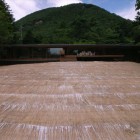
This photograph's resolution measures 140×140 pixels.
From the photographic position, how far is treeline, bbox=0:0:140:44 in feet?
54.6

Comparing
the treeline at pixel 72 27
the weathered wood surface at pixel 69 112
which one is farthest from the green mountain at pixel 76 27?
the weathered wood surface at pixel 69 112

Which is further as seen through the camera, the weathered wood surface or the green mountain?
the green mountain

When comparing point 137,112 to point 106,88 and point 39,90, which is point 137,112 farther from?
point 39,90

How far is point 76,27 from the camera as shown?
26188mm

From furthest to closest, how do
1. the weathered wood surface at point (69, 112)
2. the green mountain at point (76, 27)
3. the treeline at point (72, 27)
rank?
1. the green mountain at point (76, 27)
2. the treeline at point (72, 27)
3. the weathered wood surface at point (69, 112)

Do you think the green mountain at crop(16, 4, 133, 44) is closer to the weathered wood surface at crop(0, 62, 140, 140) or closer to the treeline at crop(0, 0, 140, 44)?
the treeline at crop(0, 0, 140, 44)

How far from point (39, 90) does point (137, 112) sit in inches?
74.3

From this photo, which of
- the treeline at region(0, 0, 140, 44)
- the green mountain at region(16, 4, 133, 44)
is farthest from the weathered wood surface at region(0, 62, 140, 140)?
the green mountain at region(16, 4, 133, 44)

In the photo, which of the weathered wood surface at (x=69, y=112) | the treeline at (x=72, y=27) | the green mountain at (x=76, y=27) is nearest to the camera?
the weathered wood surface at (x=69, y=112)

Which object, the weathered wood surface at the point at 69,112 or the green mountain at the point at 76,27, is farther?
the green mountain at the point at 76,27

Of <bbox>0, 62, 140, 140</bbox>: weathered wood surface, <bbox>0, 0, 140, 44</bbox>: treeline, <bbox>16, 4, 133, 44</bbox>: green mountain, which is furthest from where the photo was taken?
<bbox>16, 4, 133, 44</bbox>: green mountain

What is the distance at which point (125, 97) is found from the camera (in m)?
4.21

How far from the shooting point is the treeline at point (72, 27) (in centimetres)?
1664

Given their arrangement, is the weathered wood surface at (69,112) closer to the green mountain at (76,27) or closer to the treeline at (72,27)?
the treeline at (72,27)
